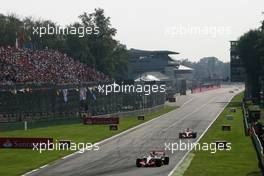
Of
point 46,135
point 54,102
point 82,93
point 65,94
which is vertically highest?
point 82,93

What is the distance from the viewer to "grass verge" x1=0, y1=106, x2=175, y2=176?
117ft

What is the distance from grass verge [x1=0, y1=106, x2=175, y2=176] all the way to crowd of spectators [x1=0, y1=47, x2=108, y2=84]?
9426 mm

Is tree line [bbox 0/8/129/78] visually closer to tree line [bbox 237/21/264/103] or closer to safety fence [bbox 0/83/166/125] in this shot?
tree line [bbox 237/21/264/103]

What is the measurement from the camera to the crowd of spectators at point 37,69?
72875 millimetres

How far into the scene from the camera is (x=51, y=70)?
83375 millimetres

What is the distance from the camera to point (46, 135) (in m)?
57.0

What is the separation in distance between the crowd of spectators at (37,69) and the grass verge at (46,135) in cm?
943

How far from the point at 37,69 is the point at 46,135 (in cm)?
2418

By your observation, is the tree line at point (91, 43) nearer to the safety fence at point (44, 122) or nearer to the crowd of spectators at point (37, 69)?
the crowd of spectators at point (37, 69)

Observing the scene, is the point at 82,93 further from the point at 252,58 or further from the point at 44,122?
the point at 252,58

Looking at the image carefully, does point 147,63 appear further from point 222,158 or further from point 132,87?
point 222,158

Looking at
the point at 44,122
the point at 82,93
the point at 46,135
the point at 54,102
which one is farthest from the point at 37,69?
the point at 46,135

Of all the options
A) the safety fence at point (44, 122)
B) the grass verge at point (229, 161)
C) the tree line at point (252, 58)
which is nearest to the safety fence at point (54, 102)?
the safety fence at point (44, 122)

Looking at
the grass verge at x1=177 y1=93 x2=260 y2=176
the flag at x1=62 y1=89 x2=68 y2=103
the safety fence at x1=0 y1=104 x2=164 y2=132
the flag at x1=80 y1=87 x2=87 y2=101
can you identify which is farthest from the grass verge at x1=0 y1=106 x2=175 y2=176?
the grass verge at x1=177 y1=93 x2=260 y2=176
